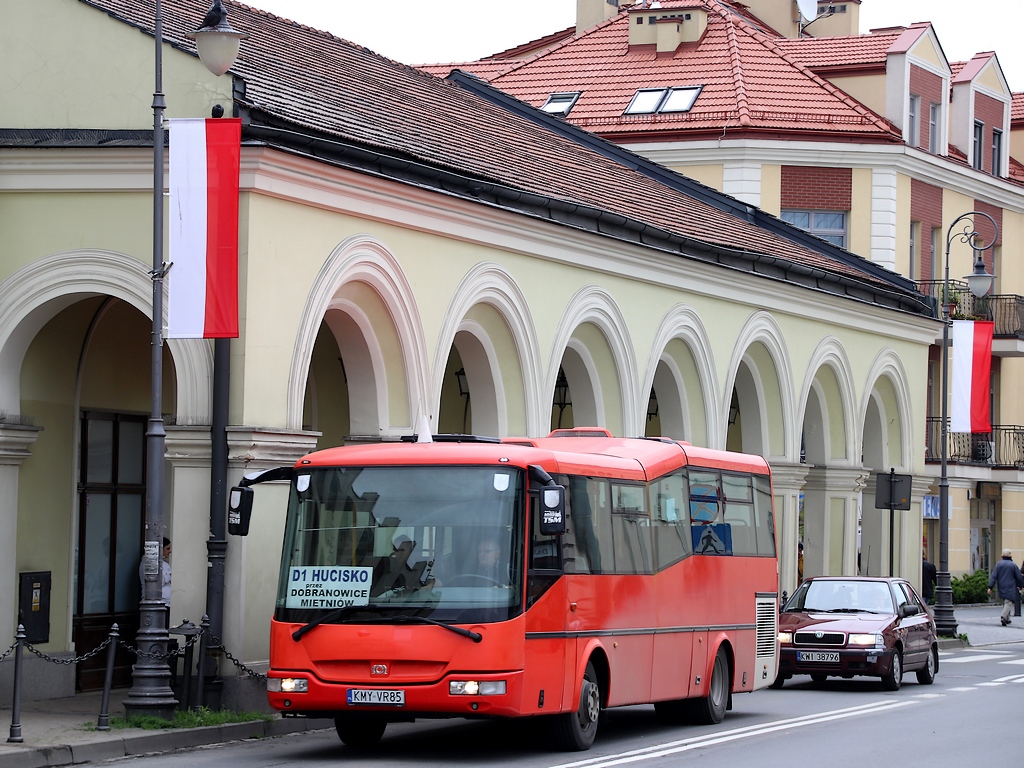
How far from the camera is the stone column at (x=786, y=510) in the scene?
1217 inches

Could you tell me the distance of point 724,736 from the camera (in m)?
17.1

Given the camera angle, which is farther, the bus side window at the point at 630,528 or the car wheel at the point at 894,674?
the car wheel at the point at 894,674

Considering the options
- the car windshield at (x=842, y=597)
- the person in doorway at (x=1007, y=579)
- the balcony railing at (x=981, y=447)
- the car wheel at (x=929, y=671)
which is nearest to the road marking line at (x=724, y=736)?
the car windshield at (x=842, y=597)

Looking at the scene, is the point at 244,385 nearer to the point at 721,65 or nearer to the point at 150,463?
the point at 150,463

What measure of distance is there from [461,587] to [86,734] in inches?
137

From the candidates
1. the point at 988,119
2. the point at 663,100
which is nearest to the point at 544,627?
the point at 663,100

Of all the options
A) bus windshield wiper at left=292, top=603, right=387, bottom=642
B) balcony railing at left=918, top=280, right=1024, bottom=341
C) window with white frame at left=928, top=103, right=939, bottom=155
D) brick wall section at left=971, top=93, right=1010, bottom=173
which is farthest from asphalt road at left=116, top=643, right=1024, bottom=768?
brick wall section at left=971, top=93, right=1010, bottom=173

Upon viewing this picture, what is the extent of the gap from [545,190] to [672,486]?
725cm

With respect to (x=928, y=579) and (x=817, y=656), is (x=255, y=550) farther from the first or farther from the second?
(x=928, y=579)

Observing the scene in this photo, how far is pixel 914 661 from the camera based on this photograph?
78.2ft

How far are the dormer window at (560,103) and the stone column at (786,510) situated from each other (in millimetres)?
18495

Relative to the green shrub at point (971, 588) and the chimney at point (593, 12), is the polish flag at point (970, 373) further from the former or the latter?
the chimney at point (593, 12)

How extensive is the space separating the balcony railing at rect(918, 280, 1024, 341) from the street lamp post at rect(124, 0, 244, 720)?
33.1 metres

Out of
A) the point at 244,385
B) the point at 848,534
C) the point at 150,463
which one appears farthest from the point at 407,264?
the point at 848,534
